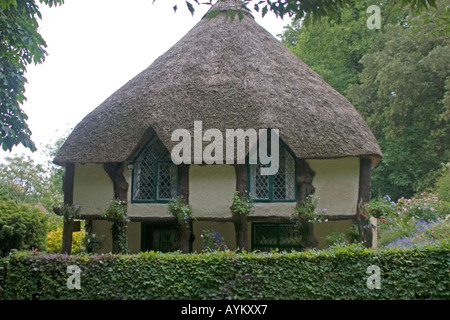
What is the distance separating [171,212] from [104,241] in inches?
112

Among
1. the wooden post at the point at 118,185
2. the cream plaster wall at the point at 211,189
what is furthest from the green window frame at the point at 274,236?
the wooden post at the point at 118,185

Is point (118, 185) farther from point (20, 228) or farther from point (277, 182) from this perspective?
point (277, 182)

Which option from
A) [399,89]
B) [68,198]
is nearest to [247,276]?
[68,198]

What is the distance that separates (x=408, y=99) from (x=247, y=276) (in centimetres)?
1587

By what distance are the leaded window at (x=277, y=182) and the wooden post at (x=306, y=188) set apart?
0.79ft

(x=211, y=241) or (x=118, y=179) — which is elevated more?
(x=118, y=179)

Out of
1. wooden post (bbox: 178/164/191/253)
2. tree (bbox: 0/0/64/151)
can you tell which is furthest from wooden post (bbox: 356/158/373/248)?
tree (bbox: 0/0/64/151)

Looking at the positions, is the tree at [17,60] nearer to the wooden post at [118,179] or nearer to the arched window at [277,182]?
the wooden post at [118,179]

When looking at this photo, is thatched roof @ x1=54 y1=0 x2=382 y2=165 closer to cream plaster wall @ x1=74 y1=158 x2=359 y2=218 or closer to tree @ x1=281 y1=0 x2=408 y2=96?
cream plaster wall @ x1=74 y1=158 x2=359 y2=218

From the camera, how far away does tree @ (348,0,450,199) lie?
20047mm

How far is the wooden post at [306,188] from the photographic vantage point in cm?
1105

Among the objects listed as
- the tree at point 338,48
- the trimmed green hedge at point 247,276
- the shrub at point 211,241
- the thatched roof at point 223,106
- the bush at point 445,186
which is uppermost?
the tree at point 338,48

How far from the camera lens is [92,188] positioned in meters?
12.1
